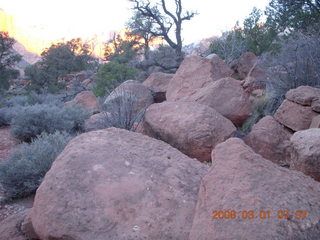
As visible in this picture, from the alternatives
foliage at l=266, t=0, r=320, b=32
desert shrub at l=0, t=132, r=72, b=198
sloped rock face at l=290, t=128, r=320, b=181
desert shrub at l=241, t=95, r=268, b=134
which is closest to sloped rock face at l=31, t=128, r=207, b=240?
sloped rock face at l=290, t=128, r=320, b=181

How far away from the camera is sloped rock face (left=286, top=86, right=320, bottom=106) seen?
4852 mm

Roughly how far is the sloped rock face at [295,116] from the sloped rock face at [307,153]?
1479 millimetres

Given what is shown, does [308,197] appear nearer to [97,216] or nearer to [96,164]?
[97,216]

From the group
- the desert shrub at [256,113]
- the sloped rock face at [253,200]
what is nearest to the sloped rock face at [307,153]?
the sloped rock face at [253,200]

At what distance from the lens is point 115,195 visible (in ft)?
7.95

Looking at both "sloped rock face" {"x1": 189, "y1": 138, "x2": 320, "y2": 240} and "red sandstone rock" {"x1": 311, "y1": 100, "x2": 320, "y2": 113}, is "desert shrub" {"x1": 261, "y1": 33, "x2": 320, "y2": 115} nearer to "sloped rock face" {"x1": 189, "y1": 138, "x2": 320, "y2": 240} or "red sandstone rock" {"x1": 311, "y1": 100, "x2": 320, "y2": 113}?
"red sandstone rock" {"x1": 311, "y1": 100, "x2": 320, "y2": 113}

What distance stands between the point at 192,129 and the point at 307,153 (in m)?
1.87

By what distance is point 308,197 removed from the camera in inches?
80.3

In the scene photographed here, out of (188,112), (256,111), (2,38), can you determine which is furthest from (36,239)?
(2,38)

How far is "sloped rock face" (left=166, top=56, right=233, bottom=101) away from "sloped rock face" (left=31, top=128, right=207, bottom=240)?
464 cm

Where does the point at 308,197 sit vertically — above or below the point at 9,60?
below

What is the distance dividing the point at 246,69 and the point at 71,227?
869 cm

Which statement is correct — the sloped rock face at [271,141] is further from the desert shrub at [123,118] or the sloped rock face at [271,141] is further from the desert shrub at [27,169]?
the desert shrub at [27,169]
